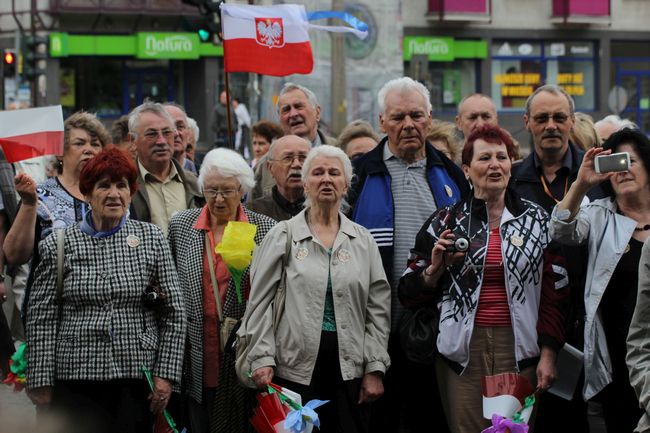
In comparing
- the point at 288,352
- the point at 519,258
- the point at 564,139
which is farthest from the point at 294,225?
the point at 564,139

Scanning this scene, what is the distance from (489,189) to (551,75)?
38.8 meters

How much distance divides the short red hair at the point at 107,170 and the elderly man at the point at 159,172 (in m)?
1.12

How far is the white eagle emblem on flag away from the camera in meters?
9.41

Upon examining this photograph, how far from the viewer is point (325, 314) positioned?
648 cm

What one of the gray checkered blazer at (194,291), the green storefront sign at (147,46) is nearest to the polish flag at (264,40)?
the gray checkered blazer at (194,291)

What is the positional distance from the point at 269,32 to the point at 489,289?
12.7 feet

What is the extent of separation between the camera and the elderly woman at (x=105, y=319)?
6355 mm

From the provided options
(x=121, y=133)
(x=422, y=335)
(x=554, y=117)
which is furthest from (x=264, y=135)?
(x=422, y=335)

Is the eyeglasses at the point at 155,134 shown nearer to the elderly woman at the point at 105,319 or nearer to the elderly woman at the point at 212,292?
the elderly woman at the point at 212,292

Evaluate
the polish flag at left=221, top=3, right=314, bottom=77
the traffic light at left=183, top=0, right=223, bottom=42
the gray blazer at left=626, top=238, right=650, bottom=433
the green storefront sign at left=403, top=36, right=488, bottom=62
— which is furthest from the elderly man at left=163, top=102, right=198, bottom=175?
the green storefront sign at left=403, top=36, right=488, bottom=62

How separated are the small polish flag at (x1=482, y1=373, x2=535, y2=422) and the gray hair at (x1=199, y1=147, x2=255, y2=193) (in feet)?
6.13

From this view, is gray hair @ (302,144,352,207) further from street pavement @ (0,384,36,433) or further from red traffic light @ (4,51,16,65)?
red traffic light @ (4,51,16,65)

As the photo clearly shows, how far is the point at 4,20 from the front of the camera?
126 ft

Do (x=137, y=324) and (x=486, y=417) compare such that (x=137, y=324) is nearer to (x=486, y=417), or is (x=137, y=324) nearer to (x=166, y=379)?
(x=166, y=379)
